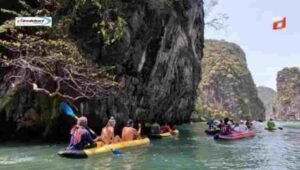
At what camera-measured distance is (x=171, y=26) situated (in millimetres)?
28328

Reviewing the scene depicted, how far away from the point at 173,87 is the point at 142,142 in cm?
1493

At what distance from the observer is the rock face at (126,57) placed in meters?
21.8

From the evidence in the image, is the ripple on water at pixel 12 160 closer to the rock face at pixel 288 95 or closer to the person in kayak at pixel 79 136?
the person in kayak at pixel 79 136

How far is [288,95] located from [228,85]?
20.0 m

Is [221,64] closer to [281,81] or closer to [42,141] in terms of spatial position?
[281,81]

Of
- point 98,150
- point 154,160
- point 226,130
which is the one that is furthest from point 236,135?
point 98,150

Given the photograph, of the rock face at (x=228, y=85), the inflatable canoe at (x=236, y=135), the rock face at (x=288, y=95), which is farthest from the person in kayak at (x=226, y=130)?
the rock face at (x=288, y=95)

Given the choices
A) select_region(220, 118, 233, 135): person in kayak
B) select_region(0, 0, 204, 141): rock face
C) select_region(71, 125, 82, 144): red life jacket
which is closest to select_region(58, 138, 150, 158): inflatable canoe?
select_region(71, 125, 82, 144): red life jacket

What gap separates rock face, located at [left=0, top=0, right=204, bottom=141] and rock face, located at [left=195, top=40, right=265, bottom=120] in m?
110

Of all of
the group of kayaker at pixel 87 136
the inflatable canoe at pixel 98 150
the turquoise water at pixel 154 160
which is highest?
the group of kayaker at pixel 87 136

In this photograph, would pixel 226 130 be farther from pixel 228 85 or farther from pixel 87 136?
pixel 228 85

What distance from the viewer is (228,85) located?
161000 millimetres

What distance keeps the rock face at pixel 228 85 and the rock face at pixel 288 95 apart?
7.46m

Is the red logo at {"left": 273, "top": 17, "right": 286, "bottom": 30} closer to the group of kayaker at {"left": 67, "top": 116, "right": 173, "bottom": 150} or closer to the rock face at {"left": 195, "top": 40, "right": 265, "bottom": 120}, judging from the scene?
the group of kayaker at {"left": 67, "top": 116, "right": 173, "bottom": 150}
